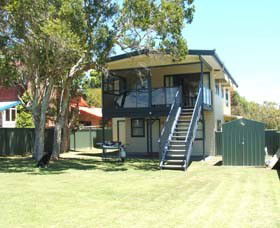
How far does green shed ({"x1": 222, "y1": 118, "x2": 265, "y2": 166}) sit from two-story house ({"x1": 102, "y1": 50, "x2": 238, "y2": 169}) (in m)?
1.59

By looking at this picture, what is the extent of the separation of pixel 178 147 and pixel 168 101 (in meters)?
3.54

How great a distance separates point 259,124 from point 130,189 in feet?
27.7

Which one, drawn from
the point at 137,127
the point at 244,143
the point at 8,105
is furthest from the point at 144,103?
the point at 8,105

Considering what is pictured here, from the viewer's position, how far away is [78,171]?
15.7 m

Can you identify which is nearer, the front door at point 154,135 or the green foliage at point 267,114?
the front door at point 154,135

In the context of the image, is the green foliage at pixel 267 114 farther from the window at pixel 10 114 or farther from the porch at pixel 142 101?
the window at pixel 10 114

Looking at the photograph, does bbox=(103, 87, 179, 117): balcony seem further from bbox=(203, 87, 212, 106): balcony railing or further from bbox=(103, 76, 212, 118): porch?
bbox=(203, 87, 212, 106): balcony railing

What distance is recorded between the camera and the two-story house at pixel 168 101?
734 inches

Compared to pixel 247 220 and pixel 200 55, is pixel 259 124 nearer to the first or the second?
pixel 200 55

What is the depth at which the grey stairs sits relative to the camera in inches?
671

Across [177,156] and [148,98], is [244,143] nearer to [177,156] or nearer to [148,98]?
[177,156]

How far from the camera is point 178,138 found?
62.4 ft

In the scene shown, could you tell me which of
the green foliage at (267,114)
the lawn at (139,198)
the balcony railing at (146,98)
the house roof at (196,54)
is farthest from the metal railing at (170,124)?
the green foliage at (267,114)

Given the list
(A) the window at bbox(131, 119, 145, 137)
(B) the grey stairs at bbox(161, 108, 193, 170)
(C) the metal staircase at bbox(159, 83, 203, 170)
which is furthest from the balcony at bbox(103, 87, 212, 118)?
(A) the window at bbox(131, 119, 145, 137)
